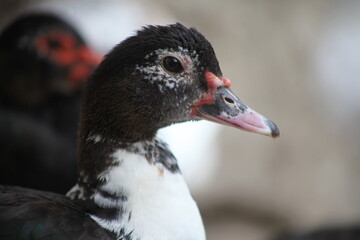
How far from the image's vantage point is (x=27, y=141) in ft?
14.7

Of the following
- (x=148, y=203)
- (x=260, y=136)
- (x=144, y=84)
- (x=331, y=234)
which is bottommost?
(x=148, y=203)

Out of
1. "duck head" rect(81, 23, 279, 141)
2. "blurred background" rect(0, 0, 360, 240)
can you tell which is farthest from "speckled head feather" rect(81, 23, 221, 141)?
"blurred background" rect(0, 0, 360, 240)

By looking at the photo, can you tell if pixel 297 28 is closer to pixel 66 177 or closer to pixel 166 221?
pixel 66 177

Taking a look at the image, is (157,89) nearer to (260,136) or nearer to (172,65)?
(172,65)

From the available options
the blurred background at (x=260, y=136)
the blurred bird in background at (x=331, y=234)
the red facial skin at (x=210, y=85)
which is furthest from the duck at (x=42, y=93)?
the red facial skin at (x=210, y=85)

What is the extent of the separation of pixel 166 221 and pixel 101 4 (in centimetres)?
444

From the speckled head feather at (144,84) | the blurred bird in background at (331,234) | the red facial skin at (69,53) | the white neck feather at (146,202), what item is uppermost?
the red facial skin at (69,53)

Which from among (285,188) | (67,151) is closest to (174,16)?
(285,188)

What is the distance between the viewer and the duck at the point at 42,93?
14.5ft

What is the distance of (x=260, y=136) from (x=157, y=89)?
3845mm

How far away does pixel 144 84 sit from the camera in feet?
8.18

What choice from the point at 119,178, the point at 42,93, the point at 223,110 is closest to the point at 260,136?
the point at 42,93

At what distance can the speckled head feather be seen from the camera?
2469 millimetres

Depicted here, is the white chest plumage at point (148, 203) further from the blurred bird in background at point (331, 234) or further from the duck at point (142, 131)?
the blurred bird in background at point (331, 234)
